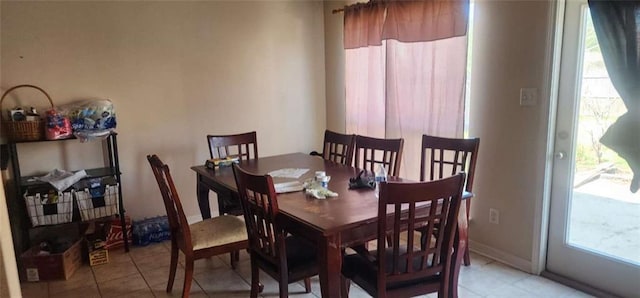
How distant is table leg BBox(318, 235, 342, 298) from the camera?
172 centimetres

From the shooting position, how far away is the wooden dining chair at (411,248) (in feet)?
5.38

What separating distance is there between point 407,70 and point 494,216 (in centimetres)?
129

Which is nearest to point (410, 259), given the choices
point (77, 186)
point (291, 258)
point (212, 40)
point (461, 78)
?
point (291, 258)

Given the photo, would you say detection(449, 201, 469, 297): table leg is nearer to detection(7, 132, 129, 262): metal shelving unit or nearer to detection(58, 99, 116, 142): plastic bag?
detection(7, 132, 129, 262): metal shelving unit

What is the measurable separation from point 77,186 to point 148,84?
99cm

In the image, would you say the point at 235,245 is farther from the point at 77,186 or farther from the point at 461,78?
the point at 461,78

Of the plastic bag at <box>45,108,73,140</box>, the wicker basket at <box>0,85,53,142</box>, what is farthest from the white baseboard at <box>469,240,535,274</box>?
the wicker basket at <box>0,85,53,142</box>

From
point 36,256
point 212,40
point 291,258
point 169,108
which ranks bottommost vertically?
point 36,256

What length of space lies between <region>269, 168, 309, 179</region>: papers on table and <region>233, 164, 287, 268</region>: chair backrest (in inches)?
21.1

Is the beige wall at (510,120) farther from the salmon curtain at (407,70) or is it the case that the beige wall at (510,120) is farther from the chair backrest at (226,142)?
the chair backrest at (226,142)

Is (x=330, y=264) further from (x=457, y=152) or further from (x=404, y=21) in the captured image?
(x=404, y=21)

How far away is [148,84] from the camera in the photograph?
3514 mm

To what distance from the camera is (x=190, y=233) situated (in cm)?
243

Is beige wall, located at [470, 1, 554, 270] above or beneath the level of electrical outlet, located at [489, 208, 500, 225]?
above
